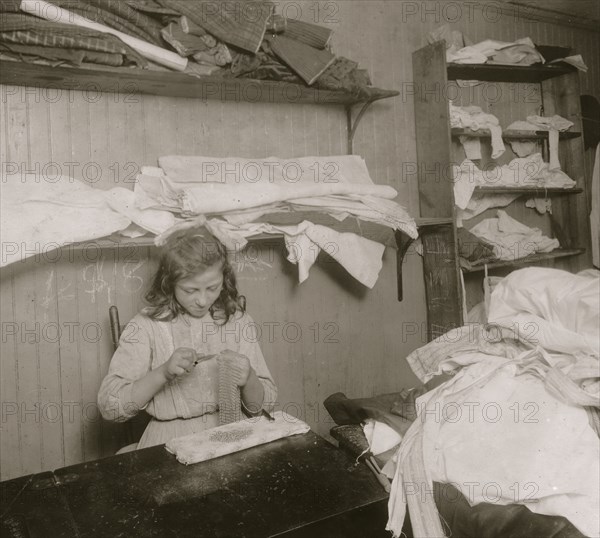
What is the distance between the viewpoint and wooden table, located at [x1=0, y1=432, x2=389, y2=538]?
1.24 metres

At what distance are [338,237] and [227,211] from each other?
22.6 inches

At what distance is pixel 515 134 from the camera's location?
3342 mm

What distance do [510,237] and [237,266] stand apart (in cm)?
159

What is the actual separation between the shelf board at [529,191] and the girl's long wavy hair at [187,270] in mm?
1594

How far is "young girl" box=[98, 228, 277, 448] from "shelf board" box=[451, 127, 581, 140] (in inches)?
62.8

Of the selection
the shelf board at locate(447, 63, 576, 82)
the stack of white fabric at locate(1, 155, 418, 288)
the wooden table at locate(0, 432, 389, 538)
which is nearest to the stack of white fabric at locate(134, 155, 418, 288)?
the stack of white fabric at locate(1, 155, 418, 288)

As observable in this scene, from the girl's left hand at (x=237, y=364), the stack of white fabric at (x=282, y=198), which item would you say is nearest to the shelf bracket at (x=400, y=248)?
the stack of white fabric at (x=282, y=198)

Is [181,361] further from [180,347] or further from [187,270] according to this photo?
[187,270]

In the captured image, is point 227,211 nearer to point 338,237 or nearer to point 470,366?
point 338,237

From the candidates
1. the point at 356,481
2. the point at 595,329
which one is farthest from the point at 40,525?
the point at 595,329

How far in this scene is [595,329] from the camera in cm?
166

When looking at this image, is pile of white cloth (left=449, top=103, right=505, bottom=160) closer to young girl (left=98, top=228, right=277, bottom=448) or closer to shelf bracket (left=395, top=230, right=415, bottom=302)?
shelf bracket (left=395, top=230, right=415, bottom=302)

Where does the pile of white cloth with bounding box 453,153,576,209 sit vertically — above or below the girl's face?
above

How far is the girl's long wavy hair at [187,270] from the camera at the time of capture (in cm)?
206
